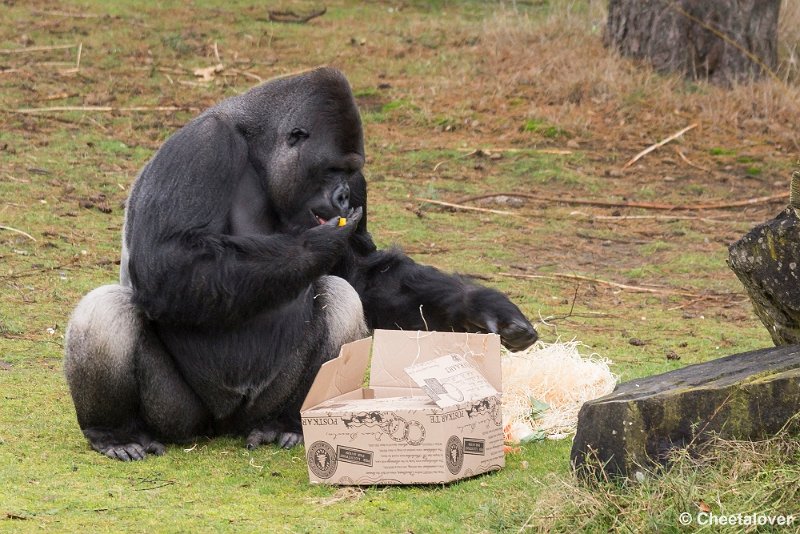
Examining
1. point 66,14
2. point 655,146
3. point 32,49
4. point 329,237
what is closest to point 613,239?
point 655,146

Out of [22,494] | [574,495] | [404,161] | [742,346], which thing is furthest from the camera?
[404,161]

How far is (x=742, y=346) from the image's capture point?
5645mm

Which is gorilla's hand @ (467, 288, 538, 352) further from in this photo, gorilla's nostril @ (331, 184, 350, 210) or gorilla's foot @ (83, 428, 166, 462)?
gorilla's foot @ (83, 428, 166, 462)

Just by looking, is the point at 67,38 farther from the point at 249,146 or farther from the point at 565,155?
the point at 249,146

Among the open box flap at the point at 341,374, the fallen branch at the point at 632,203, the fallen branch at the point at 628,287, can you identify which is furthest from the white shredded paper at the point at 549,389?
the fallen branch at the point at 632,203

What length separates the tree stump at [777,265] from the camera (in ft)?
11.4

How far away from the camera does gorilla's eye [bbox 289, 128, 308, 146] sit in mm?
4230

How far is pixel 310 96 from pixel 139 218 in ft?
2.65

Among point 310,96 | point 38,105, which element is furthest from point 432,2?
point 310,96

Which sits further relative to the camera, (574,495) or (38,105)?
(38,105)

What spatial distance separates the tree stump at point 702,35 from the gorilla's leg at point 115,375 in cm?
763

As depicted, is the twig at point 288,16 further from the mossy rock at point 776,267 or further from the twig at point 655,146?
the mossy rock at point 776,267

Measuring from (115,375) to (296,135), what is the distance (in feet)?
3.66

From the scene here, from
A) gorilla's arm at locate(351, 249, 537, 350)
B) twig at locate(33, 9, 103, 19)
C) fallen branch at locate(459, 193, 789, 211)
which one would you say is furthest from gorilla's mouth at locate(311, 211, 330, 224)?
twig at locate(33, 9, 103, 19)
